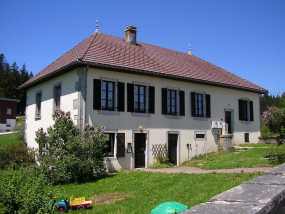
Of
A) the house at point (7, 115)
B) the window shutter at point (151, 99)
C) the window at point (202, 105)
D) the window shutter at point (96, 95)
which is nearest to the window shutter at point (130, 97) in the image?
the window shutter at point (151, 99)

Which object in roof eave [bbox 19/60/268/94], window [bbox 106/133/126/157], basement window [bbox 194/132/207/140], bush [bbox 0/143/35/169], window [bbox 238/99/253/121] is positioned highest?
roof eave [bbox 19/60/268/94]

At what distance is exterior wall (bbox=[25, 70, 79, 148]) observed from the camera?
616 inches

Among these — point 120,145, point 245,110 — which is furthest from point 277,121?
point 245,110

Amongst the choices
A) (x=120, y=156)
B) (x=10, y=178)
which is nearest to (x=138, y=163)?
(x=120, y=156)

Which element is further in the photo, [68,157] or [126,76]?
[126,76]

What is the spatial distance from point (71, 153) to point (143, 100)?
5475 millimetres

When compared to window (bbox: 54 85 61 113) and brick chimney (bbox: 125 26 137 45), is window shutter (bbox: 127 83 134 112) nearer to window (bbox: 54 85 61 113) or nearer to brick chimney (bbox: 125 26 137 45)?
window (bbox: 54 85 61 113)

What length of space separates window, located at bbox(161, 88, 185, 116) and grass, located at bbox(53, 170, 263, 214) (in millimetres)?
6306

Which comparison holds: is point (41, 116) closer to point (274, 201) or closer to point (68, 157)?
point (68, 157)

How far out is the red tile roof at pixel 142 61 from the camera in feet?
52.7

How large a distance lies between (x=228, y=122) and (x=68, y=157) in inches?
507

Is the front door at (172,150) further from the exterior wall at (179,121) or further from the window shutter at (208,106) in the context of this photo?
the window shutter at (208,106)

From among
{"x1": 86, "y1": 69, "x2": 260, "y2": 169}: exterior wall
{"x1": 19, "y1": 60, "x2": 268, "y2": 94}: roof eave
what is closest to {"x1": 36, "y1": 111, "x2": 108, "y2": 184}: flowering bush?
{"x1": 86, "y1": 69, "x2": 260, "y2": 169}: exterior wall

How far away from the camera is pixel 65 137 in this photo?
13438mm
